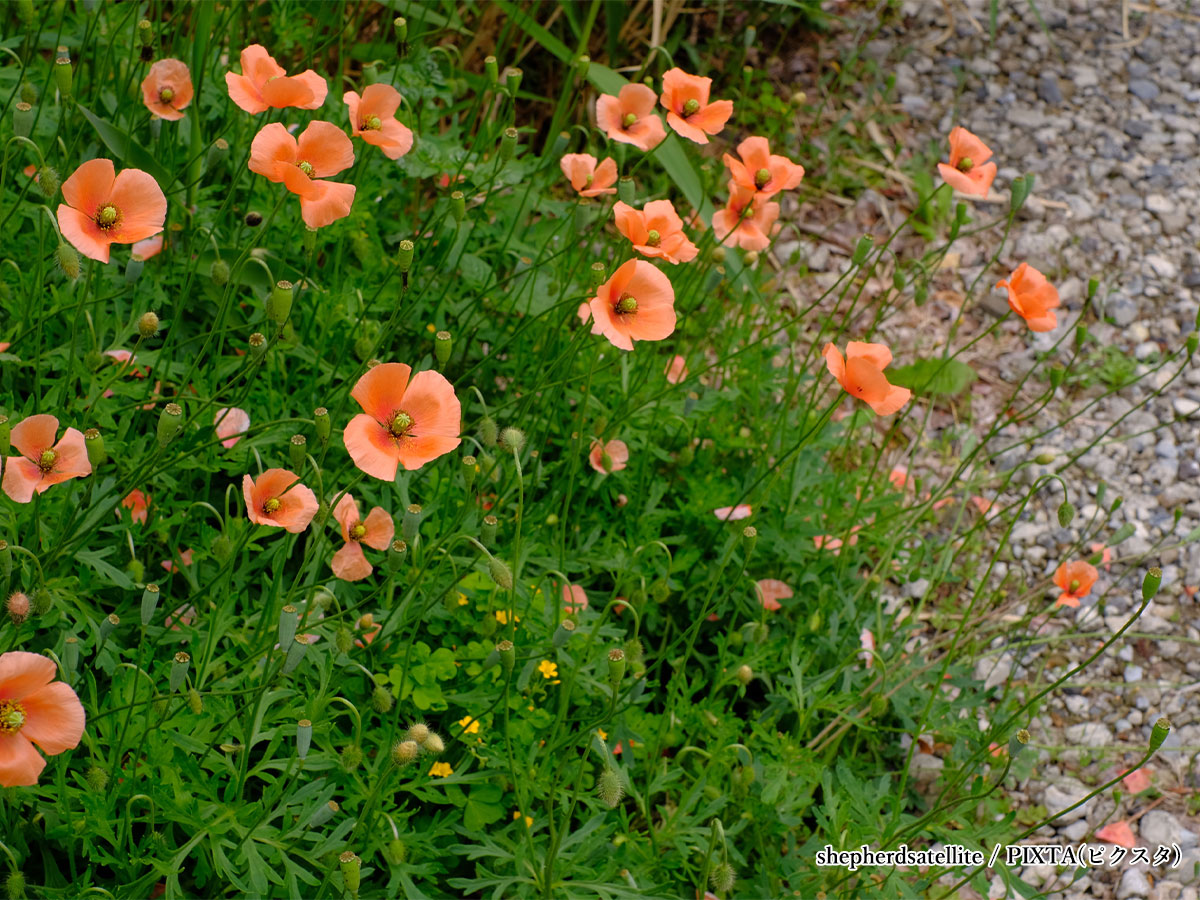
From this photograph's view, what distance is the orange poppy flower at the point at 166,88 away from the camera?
211 centimetres

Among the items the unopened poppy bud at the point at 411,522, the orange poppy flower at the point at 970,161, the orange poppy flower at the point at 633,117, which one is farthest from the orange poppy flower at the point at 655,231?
the orange poppy flower at the point at 970,161

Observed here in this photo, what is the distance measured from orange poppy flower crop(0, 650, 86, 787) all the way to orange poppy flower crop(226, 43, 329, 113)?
978mm

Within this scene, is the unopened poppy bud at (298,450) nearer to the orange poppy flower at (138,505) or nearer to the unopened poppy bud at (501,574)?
the unopened poppy bud at (501,574)

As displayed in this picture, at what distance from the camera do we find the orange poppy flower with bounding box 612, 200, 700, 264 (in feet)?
6.39

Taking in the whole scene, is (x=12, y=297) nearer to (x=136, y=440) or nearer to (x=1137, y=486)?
(x=136, y=440)

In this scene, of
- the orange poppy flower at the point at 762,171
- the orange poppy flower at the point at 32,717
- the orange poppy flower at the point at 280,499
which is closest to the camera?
the orange poppy flower at the point at 32,717

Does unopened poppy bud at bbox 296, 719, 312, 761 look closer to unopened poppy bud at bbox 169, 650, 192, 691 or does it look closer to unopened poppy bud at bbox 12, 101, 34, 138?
unopened poppy bud at bbox 169, 650, 192, 691

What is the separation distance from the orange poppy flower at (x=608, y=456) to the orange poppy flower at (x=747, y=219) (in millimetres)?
487

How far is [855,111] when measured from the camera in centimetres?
438

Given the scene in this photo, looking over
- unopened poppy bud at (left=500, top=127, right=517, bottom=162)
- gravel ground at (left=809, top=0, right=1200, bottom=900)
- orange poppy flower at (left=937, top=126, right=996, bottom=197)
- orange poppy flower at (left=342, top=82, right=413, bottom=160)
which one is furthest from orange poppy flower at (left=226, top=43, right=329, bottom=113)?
gravel ground at (left=809, top=0, right=1200, bottom=900)

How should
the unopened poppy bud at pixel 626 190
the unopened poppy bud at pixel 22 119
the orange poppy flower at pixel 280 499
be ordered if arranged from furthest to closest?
the unopened poppy bud at pixel 626 190, the unopened poppy bud at pixel 22 119, the orange poppy flower at pixel 280 499

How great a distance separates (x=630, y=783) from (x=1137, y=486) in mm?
→ 1969

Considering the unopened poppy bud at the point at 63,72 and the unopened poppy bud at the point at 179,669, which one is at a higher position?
the unopened poppy bud at the point at 63,72

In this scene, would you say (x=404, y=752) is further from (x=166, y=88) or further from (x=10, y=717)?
(x=166, y=88)
